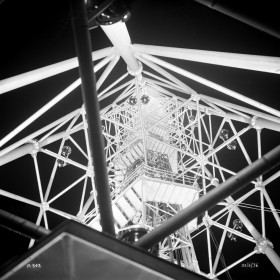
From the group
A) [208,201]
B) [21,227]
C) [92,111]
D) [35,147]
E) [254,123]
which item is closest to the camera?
[21,227]

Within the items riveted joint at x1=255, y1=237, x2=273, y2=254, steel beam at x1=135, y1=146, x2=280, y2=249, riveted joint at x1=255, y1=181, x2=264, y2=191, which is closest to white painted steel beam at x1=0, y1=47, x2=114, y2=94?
steel beam at x1=135, y1=146, x2=280, y2=249

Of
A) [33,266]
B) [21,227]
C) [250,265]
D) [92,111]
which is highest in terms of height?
[250,265]

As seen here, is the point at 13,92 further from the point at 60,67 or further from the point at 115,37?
the point at 115,37

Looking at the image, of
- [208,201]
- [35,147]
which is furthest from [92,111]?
[35,147]

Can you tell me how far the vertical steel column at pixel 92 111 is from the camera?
396 centimetres

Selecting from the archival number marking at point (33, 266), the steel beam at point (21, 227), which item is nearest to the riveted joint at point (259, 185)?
the steel beam at point (21, 227)

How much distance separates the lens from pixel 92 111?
429 cm

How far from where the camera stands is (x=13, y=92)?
11008 mm

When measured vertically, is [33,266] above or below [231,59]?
below

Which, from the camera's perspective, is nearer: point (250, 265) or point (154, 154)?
point (154, 154)

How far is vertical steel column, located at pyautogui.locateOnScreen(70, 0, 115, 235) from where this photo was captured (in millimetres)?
3955

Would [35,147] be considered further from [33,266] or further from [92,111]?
[33,266]

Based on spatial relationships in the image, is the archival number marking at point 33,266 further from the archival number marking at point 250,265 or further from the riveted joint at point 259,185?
the archival number marking at point 250,265

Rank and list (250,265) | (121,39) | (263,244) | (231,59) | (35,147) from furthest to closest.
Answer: (250,265), (35,147), (263,244), (121,39), (231,59)
